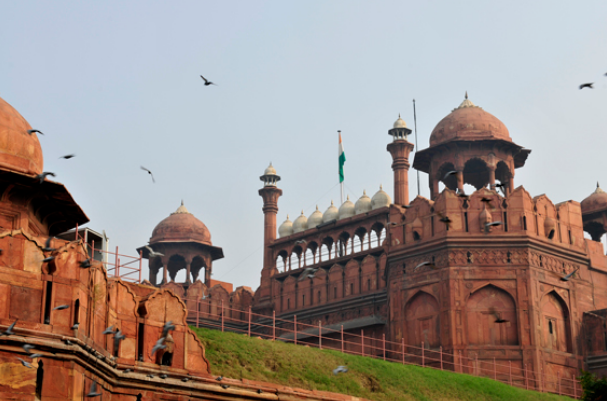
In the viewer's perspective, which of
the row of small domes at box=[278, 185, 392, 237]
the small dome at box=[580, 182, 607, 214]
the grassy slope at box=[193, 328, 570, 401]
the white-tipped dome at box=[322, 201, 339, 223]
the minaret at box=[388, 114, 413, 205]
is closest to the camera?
the grassy slope at box=[193, 328, 570, 401]

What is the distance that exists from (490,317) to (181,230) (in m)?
18.9

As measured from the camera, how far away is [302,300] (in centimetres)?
3819

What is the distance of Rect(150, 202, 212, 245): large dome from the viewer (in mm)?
44156

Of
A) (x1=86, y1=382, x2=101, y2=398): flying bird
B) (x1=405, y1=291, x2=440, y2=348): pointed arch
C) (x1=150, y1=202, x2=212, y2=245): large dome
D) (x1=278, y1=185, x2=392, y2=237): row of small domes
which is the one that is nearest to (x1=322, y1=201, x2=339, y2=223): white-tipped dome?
(x1=278, y1=185, x2=392, y2=237): row of small domes

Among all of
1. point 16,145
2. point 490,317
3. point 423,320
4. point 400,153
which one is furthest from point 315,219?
point 16,145

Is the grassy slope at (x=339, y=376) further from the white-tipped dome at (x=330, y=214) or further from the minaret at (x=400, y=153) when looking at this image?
the white-tipped dome at (x=330, y=214)

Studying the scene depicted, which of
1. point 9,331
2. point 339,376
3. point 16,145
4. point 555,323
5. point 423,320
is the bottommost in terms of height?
point 9,331

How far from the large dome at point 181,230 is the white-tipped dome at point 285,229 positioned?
3.52 metres

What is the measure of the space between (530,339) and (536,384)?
4.25ft

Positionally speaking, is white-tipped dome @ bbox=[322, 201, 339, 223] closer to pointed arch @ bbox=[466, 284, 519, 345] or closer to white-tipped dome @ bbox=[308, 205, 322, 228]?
white-tipped dome @ bbox=[308, 205, 322, 228]

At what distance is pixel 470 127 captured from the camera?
109 ft

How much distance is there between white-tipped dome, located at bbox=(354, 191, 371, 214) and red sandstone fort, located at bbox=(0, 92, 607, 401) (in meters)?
0.09

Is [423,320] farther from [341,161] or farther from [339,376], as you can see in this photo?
[341,161]

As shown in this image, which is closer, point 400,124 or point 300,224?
point 400,124
